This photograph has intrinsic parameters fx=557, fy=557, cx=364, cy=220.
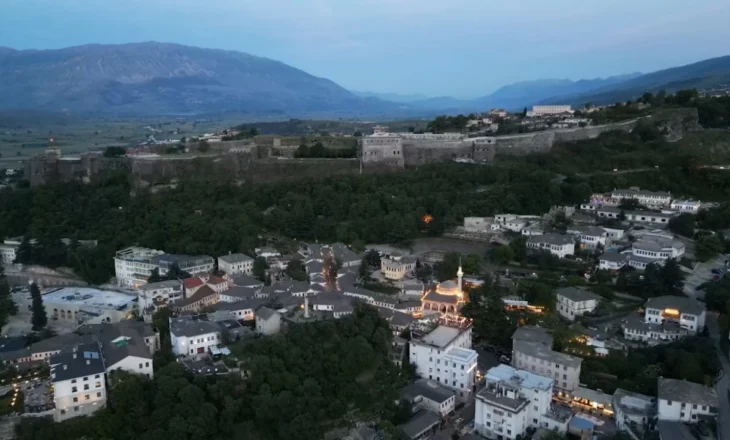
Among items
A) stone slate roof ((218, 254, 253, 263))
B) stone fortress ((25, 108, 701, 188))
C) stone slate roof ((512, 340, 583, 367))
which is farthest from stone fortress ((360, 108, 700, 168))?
stone slate roof ((512, 340, 583, 367))

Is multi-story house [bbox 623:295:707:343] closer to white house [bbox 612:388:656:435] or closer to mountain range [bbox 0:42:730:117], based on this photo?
white house [bbox 612:388:656:435]

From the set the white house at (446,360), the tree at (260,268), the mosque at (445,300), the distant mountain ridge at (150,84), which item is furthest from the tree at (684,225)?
the distant mountain ridge at (150,84)

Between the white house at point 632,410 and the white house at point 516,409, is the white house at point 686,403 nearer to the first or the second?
the white house at point 632,410

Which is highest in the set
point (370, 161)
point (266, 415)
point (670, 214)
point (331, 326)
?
point (370, 161)

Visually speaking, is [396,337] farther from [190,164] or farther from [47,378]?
[190,164]

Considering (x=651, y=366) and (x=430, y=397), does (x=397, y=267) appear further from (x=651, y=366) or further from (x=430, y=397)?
(x=651, y=366)

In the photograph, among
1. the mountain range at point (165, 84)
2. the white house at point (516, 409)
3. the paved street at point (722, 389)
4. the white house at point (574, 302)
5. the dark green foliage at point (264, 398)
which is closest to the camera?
the paved street at point (722, 389)

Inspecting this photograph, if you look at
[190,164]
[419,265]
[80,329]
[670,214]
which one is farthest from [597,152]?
[80,329]

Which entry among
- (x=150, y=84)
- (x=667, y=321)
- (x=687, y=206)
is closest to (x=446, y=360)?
(x=667, y=321)
